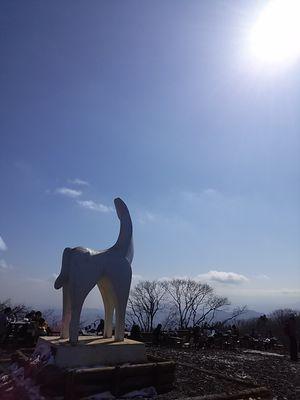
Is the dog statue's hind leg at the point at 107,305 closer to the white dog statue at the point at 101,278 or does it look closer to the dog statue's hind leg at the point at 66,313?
the white dog statue at the point at 101,278

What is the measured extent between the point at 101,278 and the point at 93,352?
5.82 ft

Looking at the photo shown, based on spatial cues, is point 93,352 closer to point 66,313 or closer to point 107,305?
point 66,313

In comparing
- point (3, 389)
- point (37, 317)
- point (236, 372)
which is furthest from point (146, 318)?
point (3, 389)

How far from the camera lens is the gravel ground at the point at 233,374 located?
886cm

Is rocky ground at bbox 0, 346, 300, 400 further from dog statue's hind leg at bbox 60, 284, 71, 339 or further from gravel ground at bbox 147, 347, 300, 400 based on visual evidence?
dog statue's hind leg at bbox 60, 284, 71, 339

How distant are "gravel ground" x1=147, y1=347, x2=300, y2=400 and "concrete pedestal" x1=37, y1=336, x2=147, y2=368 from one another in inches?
50.0

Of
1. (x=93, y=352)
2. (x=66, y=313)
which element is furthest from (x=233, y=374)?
(x=66, y=313)

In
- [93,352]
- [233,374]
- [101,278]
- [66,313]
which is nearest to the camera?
[93,352]

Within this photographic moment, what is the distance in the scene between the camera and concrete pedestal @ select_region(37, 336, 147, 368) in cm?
883

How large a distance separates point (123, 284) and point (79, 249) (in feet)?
4.72

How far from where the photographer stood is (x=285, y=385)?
9.78 m

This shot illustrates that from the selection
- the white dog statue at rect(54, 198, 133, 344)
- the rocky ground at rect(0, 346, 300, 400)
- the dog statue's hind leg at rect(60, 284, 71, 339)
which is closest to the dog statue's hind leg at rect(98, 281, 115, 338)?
the white dog statue at rect(54, 198, 133, 344)

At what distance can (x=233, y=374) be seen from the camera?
1088 centimetres

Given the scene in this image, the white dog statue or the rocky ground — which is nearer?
the rocky ground
